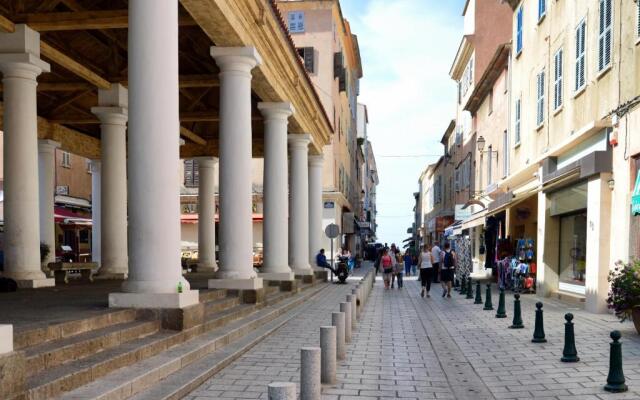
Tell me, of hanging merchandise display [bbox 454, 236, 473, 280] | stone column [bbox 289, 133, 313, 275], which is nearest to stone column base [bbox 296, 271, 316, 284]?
stone column [bbox 289, 133, 313, 275]

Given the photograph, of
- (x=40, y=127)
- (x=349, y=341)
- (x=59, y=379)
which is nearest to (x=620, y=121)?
(x=349, y=341)

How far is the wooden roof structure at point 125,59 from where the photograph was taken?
34.6 ft

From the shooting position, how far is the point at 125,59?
13977 mm

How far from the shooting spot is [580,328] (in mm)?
10906

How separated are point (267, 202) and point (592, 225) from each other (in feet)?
24.8

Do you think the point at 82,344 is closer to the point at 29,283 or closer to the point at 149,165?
the point at 149,165

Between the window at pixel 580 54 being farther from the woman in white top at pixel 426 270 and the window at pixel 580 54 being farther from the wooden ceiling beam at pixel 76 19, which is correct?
the wooden ceiling beam at pixel 76 19

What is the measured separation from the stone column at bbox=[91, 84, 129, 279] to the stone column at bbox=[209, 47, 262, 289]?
4.41 m

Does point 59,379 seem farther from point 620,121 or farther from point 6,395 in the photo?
point 620,121

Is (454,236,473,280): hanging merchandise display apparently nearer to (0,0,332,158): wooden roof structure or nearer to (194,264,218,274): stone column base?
(0,0,332,158): wooden roof structure

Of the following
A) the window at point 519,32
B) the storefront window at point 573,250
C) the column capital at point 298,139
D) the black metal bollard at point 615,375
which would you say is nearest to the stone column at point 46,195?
the column capital at point 298,139

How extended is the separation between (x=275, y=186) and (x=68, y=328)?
370 inches

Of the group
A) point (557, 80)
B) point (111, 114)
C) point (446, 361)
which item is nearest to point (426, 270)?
point (557, 80)

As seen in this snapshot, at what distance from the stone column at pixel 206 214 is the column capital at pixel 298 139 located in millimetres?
3914
